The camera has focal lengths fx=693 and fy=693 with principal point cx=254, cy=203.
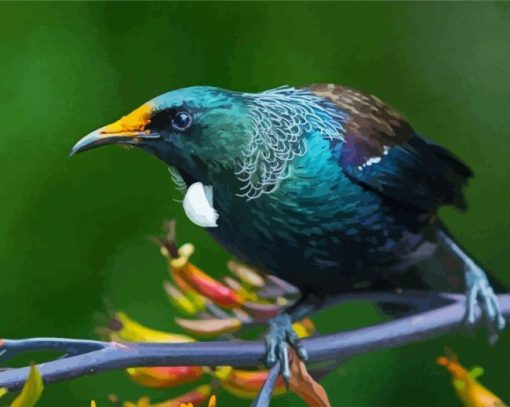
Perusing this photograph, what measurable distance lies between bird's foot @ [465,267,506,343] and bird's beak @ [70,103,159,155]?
32cm

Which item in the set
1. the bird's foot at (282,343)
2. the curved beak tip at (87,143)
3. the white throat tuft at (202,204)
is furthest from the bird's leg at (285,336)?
the curved beak tip at (87,143)

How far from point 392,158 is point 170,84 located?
0.70 ft

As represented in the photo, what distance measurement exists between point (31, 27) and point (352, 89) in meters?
0.31

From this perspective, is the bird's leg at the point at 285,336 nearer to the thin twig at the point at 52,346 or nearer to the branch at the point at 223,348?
the branch at the point at 223,348

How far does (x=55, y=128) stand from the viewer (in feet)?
2.13

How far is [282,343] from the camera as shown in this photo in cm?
60

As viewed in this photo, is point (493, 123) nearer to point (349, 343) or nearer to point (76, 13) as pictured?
point (349, 343)

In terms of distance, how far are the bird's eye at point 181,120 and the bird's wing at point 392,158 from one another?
12 centimetres

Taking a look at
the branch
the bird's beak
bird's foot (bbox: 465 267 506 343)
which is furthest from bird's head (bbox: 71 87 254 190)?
bird's foot (bbox: 465 267 506 343)

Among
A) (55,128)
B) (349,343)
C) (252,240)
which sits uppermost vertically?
(55,128)

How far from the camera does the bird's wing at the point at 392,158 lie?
0.59 metres

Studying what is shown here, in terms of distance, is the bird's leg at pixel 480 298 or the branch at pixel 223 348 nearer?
the branch at pixel 223 348

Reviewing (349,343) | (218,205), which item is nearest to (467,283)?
(349,343)

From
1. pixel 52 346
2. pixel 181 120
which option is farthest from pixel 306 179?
pixel 52 346
